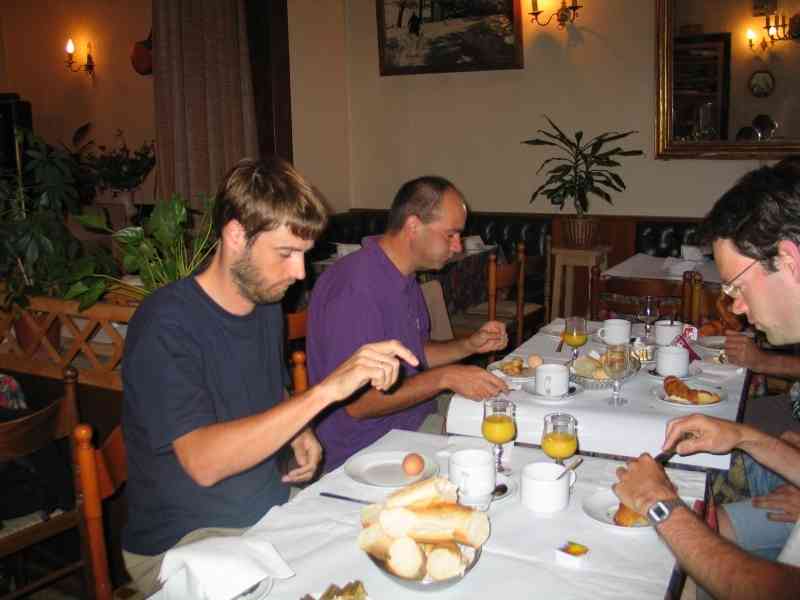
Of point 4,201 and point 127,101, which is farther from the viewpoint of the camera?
point 127,101

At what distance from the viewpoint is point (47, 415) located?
7.11 feet

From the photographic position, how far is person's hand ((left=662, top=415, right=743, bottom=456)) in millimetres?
1859

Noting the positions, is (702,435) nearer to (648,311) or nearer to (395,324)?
(395,324)

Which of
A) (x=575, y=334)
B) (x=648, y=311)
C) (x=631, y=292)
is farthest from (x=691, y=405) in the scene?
(x=631, y=292)

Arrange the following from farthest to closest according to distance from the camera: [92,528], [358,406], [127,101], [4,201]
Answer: [127,101]
[4,201]
[358,406]
[92,528]

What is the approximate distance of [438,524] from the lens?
4.37ft

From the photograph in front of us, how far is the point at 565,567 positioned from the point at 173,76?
4.88 meters

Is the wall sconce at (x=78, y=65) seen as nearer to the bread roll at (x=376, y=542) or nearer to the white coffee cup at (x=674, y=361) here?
the white coffee cup at (x=674, y=361)

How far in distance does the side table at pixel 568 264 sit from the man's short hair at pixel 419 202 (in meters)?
3.55

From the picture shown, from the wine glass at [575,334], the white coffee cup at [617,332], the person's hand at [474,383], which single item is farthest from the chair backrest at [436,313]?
the person's hand at [474,383]

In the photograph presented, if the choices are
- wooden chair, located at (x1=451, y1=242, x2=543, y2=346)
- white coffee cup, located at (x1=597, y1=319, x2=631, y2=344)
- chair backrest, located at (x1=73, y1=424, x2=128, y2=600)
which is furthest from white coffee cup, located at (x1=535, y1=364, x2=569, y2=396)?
wooden chair, located at (x1=451, y1=242, x2=543, y2=346)

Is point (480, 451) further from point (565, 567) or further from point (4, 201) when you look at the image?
point (4, 201)

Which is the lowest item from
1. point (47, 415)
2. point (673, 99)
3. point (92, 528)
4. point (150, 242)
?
point (92, 528)

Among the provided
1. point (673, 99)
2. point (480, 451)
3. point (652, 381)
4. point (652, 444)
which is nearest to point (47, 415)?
point (480, 451)
